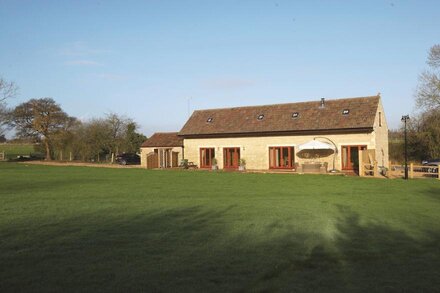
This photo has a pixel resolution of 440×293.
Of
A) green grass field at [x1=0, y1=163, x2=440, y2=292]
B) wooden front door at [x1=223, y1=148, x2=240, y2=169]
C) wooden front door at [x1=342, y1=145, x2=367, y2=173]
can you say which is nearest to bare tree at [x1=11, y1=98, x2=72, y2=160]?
wooden front door at [x1=223, y1=148, x2=240, y2=169]

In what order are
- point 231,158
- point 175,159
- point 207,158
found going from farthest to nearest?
point 175,159
point 207,158
point 231,158

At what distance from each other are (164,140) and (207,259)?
100 feet

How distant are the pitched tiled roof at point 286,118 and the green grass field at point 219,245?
14307mm

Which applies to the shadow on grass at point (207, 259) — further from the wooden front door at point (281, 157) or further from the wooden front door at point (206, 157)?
the wooden front door at point (206, 157)

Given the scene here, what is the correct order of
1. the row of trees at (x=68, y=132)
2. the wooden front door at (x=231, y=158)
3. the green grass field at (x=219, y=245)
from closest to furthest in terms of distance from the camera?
the green grass field at (x=219, y=245)
the wooden front door at (x=231, y=158)
the row of trees at (x=68, y=132)

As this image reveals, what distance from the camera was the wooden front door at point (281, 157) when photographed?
91.9ft

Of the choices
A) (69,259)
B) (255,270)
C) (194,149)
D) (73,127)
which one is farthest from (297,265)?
(73,127)

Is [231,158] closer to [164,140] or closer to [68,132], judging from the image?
[164,140]

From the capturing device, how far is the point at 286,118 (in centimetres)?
2922

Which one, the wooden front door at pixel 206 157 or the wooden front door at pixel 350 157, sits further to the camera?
the wooden front door at pixel 206 157

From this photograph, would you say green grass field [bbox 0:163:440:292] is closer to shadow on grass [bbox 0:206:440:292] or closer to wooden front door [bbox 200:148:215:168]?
shadow on grass [bbox 0:206:440:292]

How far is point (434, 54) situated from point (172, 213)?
29.2 metres

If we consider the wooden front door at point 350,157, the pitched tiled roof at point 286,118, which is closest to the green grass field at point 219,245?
the wooden front door at point 350,157

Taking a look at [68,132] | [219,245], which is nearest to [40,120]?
[68,132]
